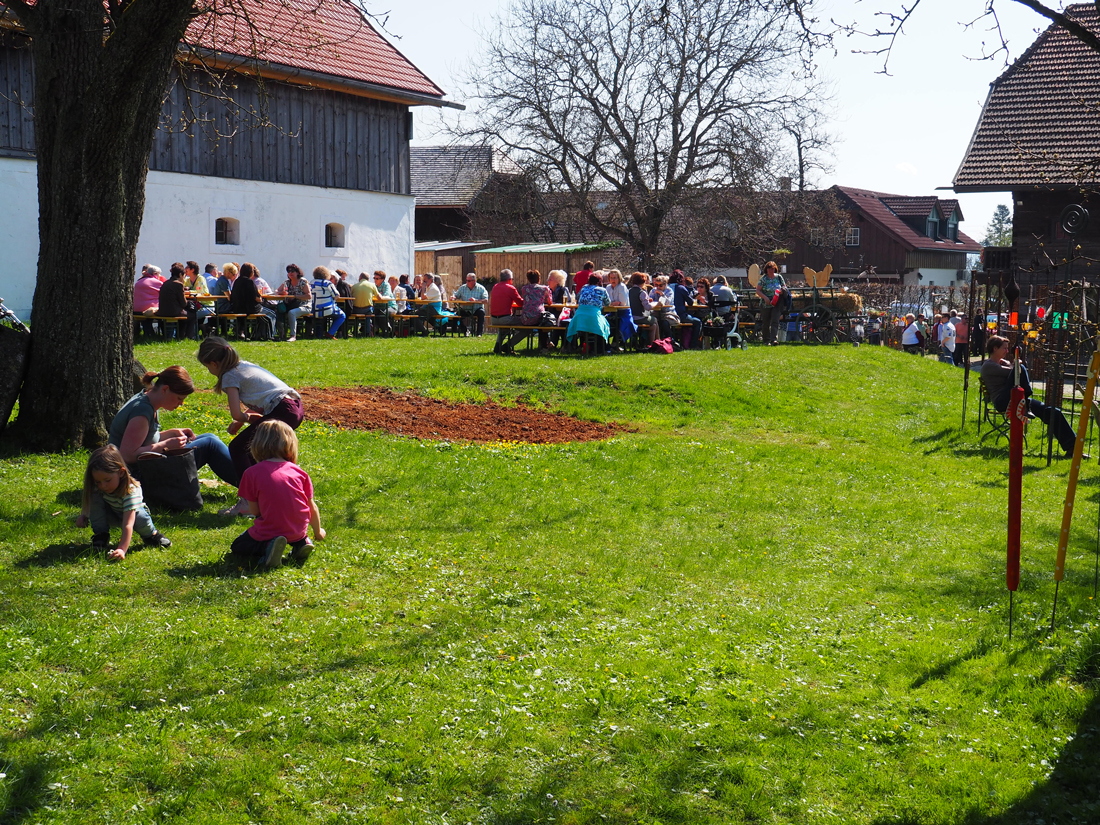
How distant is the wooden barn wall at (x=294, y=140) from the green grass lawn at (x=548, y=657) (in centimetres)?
1504

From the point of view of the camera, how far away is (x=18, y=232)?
822 inches

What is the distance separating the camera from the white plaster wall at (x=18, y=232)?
20.5 meters

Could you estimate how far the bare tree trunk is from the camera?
27.6 ft

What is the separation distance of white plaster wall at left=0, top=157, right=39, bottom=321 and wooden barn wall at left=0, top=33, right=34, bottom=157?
0.97 feet

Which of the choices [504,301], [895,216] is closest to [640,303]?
[504,301]

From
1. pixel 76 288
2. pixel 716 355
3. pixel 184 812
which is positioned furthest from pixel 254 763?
pixel 716 355

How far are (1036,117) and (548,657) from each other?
24.8m

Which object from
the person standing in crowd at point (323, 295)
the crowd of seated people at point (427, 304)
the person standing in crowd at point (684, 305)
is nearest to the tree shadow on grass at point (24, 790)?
the crowd of seated people at point (427, 304)

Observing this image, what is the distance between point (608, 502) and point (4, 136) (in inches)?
665

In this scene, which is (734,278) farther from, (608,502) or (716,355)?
(608,502)

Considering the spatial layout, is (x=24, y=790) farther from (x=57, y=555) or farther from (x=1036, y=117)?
(x=1036, y=117)

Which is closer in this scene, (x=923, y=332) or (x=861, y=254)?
(x=923, y=332)

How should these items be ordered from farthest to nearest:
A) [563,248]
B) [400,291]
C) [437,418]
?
[563,248] < [400,291] < [437,418]

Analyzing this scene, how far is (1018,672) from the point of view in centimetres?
591
